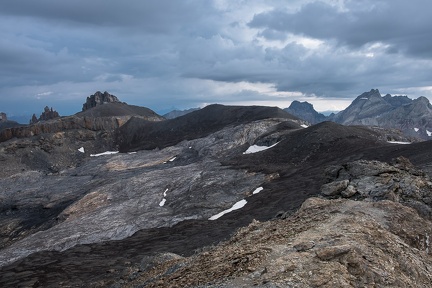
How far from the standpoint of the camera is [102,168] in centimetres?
9406

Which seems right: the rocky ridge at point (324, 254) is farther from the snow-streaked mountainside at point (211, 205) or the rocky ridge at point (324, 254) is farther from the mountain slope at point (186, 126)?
the mountain slope at point (186, 126)

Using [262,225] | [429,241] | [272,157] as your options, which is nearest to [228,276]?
[262,225]

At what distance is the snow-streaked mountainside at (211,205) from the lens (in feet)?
48.7

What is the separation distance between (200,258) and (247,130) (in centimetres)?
8469

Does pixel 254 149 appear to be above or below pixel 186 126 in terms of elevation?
below

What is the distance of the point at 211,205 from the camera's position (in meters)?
54.8

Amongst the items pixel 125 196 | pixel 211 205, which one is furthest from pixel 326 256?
pixel 125 196

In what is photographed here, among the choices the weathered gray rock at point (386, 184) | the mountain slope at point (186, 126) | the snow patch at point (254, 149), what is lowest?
the snow patch at point (254, 149)

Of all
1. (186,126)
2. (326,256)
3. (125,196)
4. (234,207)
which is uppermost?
(186,126)

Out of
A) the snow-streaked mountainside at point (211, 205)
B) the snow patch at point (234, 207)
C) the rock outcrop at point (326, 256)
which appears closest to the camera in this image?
the rock outcrop at point (326, 256)

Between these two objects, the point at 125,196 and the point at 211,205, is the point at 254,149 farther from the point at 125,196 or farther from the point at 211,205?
the point at 211,205

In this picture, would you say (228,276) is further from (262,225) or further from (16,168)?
(16,168)

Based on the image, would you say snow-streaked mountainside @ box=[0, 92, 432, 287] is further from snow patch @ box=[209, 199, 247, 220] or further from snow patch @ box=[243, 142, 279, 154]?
snow patch @ box=[243, 142, 279, 154]

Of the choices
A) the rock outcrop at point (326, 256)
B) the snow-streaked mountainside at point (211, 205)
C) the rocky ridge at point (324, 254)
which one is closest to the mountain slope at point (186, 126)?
the snow-streaked mountainside at point (211, 205)
